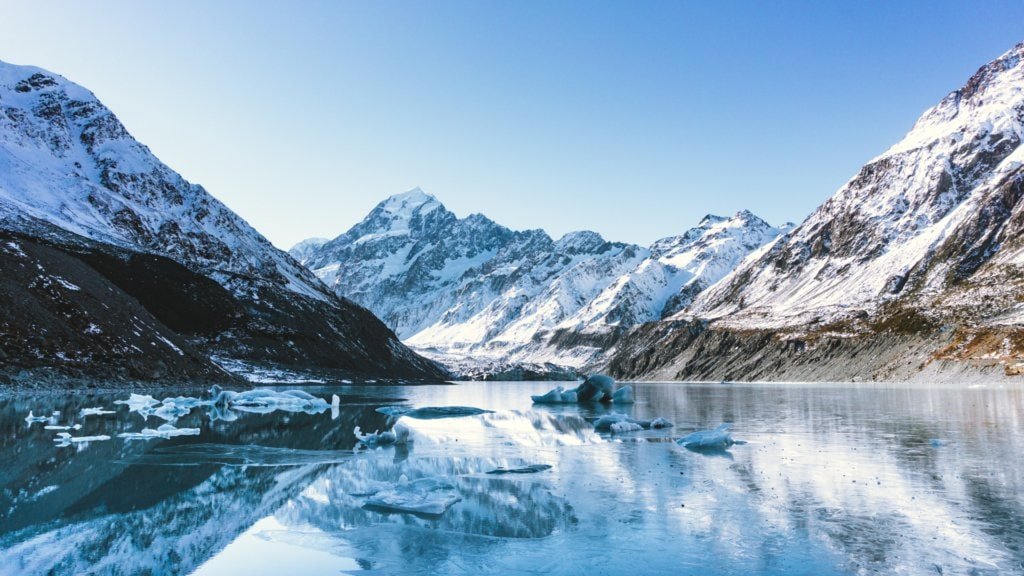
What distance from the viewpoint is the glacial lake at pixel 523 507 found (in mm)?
14688

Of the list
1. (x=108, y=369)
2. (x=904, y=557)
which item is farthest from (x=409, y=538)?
(x=108, y=369)

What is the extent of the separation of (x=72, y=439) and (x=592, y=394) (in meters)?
65.4

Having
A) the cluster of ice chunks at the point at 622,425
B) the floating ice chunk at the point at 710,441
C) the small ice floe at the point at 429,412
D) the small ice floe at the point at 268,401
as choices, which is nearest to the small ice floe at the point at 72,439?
the small ice floe at the point at 429,412

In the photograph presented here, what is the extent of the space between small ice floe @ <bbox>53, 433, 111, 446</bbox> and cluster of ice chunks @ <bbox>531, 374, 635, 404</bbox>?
5451 centimetres

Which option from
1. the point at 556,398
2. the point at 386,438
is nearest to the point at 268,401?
the point at 556,398

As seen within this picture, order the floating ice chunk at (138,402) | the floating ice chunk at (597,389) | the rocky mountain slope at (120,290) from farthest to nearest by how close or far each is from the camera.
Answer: the floating ice chunk at (597,389) → the rocky mountain slope at (120,290) → the floating ice chunk at (138,402)

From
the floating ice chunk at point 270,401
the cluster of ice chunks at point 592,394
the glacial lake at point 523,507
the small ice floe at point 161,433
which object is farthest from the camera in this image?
the cluster of ice chunks at point 592,394

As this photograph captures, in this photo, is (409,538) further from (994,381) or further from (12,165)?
(12,165)

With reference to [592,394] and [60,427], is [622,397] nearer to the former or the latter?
[592,394]

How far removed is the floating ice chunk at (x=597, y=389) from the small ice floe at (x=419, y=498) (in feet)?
212

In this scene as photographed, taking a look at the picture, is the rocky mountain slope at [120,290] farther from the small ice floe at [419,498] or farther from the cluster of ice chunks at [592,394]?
the small ice floe at [419,498]

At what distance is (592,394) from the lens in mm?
89750

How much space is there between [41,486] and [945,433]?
44081mm

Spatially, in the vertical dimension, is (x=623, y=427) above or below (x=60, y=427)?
below
